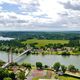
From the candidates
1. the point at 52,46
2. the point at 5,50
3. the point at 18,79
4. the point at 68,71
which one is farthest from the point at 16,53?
the point at 18,79

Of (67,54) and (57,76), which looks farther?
(67,54)

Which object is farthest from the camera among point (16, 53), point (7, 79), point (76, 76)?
point (16, 53)

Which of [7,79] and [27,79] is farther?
[27,79]

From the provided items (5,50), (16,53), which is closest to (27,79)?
(16,53)

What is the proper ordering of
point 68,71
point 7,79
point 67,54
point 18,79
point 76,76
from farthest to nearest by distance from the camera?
point 67,54, point 68,71, point 76,76, point 18,79, point 7,79

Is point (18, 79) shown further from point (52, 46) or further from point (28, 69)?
point (52, 46)

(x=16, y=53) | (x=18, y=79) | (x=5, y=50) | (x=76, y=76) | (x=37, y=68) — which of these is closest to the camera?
(x=18, y=79)

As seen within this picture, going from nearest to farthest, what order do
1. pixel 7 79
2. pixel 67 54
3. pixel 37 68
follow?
pixel 7 79
pixel 37 68
pixel 67 54

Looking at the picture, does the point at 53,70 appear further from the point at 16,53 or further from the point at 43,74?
the point at 16,53
